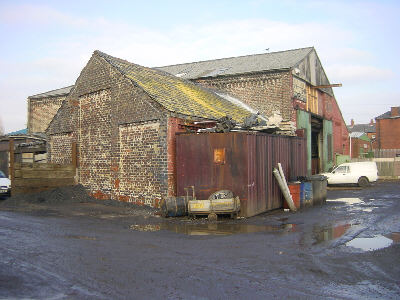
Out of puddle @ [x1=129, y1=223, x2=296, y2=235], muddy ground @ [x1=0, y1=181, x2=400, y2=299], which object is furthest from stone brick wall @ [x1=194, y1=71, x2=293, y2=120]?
puddle @ [x1=129, y1=223, x2=296, y2=235]

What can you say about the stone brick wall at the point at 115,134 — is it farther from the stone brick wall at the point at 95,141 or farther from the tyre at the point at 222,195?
the tyre at the point at 222,195

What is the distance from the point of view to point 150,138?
1375 cm

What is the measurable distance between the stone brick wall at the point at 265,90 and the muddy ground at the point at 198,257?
11.5 metres

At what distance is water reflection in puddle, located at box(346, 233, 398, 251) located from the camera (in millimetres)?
7793

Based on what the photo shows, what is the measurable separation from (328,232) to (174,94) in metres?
8.77

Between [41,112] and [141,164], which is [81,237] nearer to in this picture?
[141,164]

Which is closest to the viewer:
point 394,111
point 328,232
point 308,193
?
point 328,232

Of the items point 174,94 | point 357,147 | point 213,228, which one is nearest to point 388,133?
point 357,147

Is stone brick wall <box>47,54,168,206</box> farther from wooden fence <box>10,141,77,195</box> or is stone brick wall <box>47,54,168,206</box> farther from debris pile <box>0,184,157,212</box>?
wooden fence <box>10,141,77,195</box>

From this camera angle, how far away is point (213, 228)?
33.5ft

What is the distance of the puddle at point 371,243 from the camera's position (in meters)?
7.79

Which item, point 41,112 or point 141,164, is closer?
point 141,164

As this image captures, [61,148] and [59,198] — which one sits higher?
[61,148]

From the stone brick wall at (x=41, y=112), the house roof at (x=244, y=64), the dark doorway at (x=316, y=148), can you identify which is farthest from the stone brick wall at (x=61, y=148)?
the dark doorway at (x=316, y=148)
